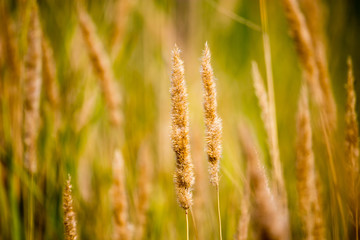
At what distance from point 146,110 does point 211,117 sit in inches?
43.4

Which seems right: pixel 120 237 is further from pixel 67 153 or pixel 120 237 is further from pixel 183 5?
pixel 183 5

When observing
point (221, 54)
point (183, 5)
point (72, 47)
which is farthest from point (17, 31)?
point (221, 54)

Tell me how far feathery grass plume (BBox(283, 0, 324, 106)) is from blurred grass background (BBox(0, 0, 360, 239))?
97mm

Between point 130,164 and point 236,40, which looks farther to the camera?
point 236,40

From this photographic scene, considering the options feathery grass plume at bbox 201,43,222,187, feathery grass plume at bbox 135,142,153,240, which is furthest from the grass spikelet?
feathery grass plume at bbox 135,142,153,240

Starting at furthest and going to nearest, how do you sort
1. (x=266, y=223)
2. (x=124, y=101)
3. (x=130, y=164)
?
1. (x=124, y=101)
2. (x=130, y=164)
3. (x=266, y=223)

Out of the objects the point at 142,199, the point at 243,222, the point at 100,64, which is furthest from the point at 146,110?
the point at 243,222

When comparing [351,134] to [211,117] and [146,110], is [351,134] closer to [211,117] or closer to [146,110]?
[211,117]

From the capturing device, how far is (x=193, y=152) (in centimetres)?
105

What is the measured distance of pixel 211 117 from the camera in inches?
20.7

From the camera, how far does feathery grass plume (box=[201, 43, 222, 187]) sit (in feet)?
1.68

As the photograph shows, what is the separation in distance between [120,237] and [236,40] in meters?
1.98

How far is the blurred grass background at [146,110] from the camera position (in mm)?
1022

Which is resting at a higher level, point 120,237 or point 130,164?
point 130,164
